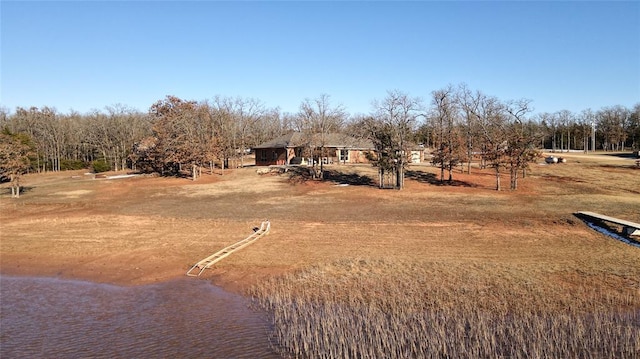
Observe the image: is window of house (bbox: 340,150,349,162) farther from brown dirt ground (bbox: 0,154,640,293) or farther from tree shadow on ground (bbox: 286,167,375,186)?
brown dirt ground (bbox: 0,154,640,293)

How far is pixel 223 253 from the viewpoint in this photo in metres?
18.3

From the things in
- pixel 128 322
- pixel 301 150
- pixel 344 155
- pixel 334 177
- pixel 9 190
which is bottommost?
pixel 128 322

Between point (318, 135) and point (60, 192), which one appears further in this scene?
point (318, 135)

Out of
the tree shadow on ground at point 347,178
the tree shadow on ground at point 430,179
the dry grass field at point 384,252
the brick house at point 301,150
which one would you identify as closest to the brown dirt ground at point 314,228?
the dry grass field at point 384,252

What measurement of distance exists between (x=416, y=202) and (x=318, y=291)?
58.2 feet

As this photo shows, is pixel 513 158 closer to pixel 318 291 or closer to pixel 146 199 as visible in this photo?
pixel 318 291

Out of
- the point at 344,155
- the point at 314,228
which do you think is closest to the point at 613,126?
the point at 344,155

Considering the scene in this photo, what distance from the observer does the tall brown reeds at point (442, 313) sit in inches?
356

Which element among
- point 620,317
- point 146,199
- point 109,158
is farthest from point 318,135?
point 109,158

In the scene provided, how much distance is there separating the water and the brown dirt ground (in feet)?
4.05

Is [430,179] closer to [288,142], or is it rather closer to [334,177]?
[334,177]

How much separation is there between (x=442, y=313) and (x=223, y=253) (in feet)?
33.1

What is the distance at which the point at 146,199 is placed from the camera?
35.4 metres

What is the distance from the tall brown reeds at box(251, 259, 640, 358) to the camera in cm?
904
